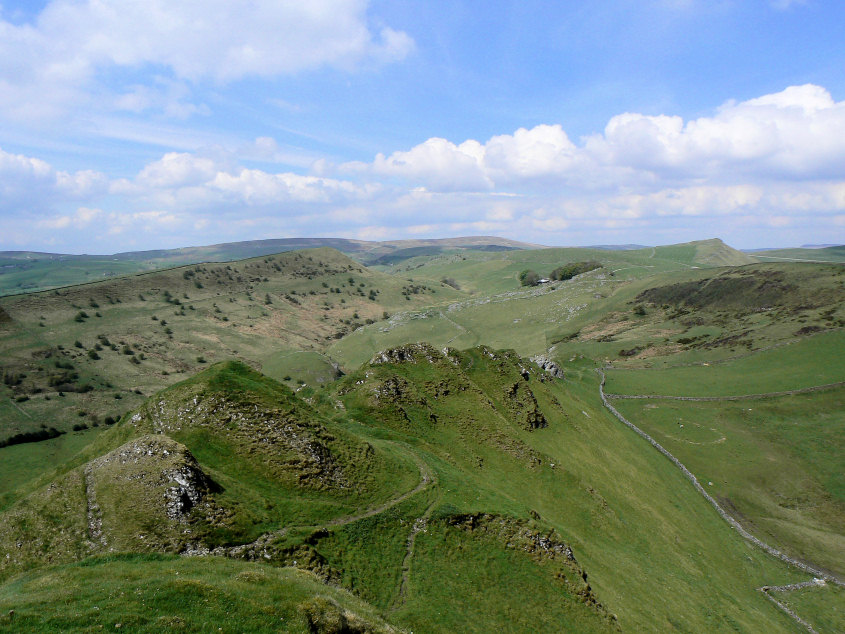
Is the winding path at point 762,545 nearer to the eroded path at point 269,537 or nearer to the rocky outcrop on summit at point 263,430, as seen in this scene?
the eroded path at point 269,537

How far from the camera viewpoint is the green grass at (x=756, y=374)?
9469 cm

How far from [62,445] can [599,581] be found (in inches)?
3857

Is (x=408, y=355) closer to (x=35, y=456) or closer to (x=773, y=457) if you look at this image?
(x=773, y=457)

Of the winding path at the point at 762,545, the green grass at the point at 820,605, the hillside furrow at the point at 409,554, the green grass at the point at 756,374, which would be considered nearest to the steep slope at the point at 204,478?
the hillside furrow at the point at 409,554

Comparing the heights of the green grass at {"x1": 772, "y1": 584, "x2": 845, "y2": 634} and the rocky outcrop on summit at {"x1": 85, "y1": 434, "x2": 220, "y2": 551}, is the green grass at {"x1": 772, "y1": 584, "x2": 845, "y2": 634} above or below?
below

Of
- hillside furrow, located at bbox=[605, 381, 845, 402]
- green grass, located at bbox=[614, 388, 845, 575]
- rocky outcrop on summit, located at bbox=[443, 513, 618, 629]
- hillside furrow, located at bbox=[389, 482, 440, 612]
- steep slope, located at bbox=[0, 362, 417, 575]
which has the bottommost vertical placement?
green grass, located at bbox=[614, 388, 845, 575]

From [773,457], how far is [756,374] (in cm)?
3291

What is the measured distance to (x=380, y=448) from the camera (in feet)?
139

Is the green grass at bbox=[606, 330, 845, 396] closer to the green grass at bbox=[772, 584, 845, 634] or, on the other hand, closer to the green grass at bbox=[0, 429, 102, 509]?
the green grass at bbox=[772, 584, 845, 634]

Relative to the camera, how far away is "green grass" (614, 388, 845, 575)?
2426 inches

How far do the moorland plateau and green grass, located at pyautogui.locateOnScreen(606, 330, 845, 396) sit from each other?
65cm

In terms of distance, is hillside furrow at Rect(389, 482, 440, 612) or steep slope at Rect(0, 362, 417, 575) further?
hillside furrow at Rect(389, 482, 440, 612)

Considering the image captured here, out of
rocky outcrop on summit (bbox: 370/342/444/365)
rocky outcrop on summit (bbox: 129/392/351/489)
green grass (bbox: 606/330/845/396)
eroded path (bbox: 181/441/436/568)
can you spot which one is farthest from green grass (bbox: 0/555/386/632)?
green grass (bbox: 606/330/845/396)

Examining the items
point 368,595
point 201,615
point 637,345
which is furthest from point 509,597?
point 637,345
